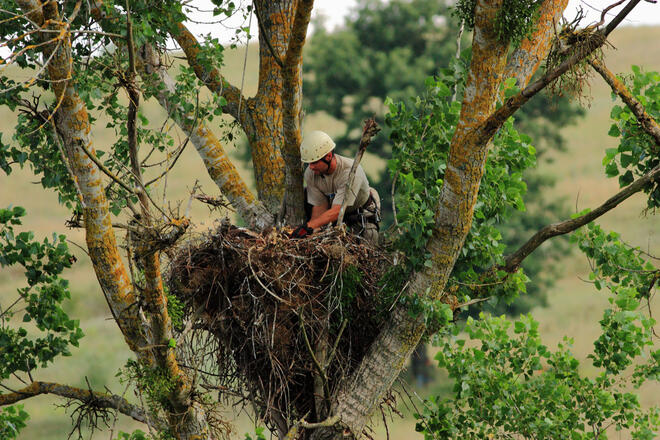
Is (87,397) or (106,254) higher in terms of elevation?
(106,254)

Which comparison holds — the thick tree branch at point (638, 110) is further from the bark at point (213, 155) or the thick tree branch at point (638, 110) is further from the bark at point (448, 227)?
the bark at point (213, 155)

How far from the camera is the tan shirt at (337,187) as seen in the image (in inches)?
287

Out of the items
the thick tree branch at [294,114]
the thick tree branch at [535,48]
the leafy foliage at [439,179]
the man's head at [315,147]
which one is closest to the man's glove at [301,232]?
the thick tree branch at [294,114]

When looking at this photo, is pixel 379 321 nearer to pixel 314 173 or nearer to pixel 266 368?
pixel 266 368

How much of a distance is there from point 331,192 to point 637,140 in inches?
112

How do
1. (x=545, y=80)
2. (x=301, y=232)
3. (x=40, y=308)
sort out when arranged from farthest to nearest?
1. (x=40, y=308)
2. (x=301, y=232)
3. (x=545, y=80)

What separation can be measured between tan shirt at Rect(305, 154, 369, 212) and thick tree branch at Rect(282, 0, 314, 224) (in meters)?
0.33

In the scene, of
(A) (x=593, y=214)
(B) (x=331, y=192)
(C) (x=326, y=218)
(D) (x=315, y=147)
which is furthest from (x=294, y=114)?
→ (A) (x=593, y=214)

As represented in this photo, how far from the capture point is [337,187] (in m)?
7.61

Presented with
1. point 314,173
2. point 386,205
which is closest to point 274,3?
point 314,173

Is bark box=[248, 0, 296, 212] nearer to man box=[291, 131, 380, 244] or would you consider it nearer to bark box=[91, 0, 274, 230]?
bark box=[91, 0, 274, 230]

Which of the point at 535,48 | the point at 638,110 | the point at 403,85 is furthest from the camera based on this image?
the point at 403,85

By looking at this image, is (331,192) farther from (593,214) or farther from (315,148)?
(593,214)

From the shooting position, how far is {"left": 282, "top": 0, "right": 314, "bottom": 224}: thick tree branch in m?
6.18
